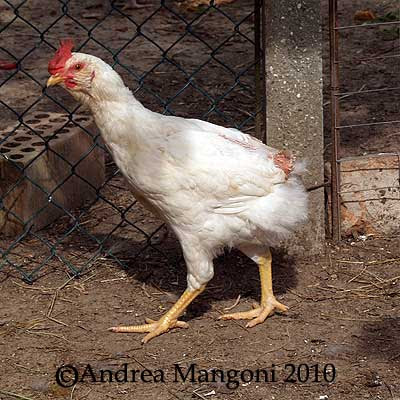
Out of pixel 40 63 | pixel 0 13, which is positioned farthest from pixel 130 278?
pixel 0 13

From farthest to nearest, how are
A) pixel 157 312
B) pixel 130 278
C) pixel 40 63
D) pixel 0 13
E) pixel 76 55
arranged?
1. pixel 0 13
2. pixel 40 63
3. pixel 130 278
4. pixel 157 312
5. pixel 76 55

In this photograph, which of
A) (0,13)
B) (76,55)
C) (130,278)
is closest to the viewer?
(76,55)

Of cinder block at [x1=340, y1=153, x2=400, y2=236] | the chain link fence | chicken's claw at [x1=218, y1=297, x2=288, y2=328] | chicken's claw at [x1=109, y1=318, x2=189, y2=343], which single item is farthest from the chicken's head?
cinder block at [x1=340, y1=153, x2=400, y2=236]

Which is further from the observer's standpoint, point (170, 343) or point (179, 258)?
point (179, 258)

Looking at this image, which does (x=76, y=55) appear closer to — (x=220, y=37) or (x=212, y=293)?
(x=212, y=293)

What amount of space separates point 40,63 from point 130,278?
8.92ft

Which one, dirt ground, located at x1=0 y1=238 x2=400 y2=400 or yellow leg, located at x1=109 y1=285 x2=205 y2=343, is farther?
yellow leg, located at x1=109 y1=285 x2=205 y2=343

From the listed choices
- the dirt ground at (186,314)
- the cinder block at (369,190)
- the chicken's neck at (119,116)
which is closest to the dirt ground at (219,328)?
the dirt ground at (186,314)

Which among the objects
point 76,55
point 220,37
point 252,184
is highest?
point 76,55

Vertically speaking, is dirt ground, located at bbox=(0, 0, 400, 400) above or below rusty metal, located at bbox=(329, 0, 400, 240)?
below

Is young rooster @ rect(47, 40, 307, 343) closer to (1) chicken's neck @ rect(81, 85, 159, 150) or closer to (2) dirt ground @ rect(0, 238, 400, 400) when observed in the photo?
(1) chicken's neck @ rect(81, 85, 159, 150)

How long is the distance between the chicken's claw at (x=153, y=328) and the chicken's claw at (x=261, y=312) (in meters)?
0.21

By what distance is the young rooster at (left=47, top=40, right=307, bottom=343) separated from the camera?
391cm

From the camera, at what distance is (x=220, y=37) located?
7.23 m
